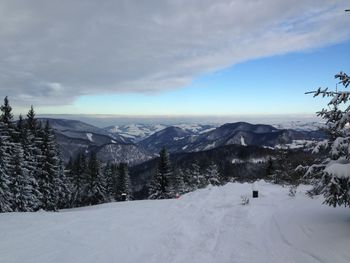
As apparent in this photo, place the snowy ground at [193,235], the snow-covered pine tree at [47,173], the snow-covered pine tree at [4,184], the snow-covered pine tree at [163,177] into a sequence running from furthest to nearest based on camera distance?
the snow-covered pine tree at [163,177]
the snow-covered pine tree at [47,173]
the snow-covered pine tree at [4,184]
the snowy ground at [193,235]

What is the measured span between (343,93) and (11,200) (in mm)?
28984

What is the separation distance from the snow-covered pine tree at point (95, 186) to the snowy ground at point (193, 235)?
3784 cm

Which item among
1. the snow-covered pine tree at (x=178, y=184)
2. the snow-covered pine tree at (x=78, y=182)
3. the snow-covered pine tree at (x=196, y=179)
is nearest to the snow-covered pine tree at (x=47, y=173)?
the snow-covered pine tree at (x=78, y=182)

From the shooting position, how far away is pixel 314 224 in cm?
1005

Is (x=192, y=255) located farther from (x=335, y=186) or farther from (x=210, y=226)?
(x=335, y=186)

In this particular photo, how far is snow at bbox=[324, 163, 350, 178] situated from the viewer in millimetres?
8291

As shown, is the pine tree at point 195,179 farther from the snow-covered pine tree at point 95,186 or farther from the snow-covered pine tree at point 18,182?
the snow-covered pine tree at point 18,182

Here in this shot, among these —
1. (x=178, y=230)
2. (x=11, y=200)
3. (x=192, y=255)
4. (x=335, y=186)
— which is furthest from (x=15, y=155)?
(x=335, y=186)

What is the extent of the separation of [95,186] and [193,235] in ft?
144

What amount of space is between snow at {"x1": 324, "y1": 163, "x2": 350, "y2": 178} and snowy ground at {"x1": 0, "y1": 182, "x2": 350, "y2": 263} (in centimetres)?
149

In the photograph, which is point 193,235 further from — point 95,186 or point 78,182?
point 78,182

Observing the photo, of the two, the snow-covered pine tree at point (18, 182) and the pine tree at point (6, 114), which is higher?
the pine tree at point (6, 114)

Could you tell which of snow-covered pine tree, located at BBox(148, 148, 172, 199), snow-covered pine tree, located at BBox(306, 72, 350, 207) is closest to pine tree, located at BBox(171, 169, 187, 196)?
snow-covered pine tree, located at BBox(148, 148, 172, 199)

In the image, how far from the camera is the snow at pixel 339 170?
27.2 feet
